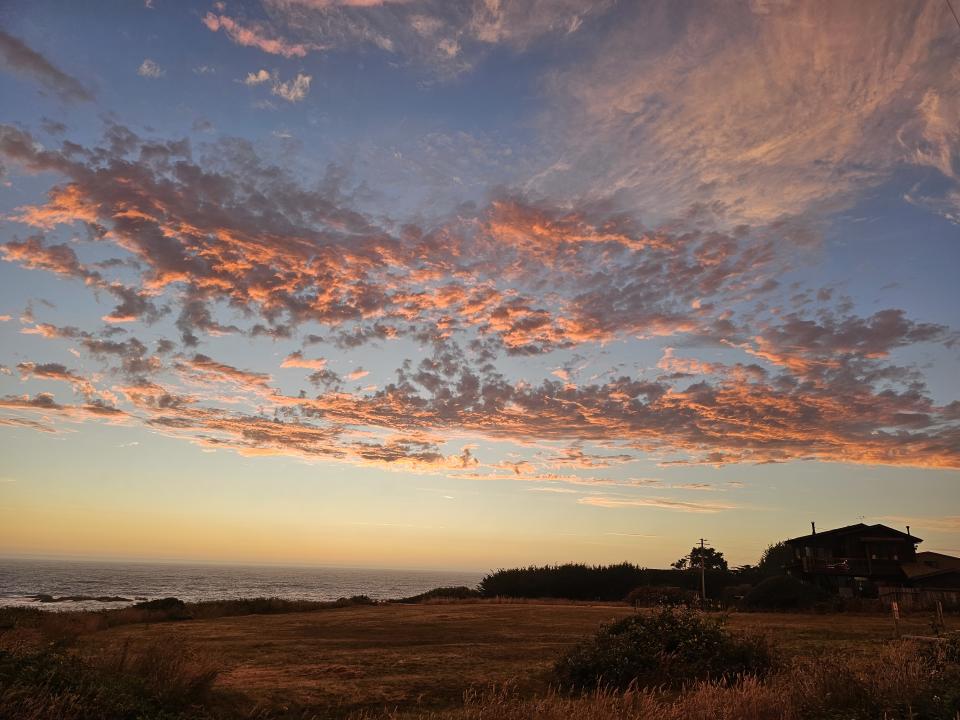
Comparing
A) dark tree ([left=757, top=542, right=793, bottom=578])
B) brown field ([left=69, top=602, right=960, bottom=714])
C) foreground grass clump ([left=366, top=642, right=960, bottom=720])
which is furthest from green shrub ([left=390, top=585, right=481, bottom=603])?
dark tree ([left=757, top=542, right=793, bottom=578])

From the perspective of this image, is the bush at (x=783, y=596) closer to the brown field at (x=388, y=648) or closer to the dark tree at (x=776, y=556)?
the brown field at (x=388, y=648)

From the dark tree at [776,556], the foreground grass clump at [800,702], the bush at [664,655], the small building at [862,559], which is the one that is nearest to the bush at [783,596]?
the small building at [862,559]

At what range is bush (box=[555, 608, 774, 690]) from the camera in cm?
1492

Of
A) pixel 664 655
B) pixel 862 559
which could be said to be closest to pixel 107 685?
pixel 664 655

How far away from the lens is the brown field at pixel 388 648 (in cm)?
1471

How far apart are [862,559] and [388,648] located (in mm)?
49314

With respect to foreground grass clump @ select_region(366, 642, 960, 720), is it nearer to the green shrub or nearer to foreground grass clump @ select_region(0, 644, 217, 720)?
foreground grass clump @ select_region(0, 644, 217, 720)

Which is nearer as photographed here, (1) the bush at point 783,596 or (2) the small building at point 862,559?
(1) the bush at point 783,596

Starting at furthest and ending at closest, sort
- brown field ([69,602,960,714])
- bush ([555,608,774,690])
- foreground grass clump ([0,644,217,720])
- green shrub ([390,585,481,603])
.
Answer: green shrub ([390,585,481,603]) < bush ([555,608,774,690]) < brown field ([69,602,960,714]) < foreground grass clump ([0,644,217,720])

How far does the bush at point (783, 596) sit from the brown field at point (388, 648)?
8713 millimetres

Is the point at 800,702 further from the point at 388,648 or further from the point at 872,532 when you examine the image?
the point at 872,532

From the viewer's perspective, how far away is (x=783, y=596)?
154 ft

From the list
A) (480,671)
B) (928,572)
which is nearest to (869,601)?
(928,572)

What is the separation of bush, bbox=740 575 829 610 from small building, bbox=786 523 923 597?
745 cm
